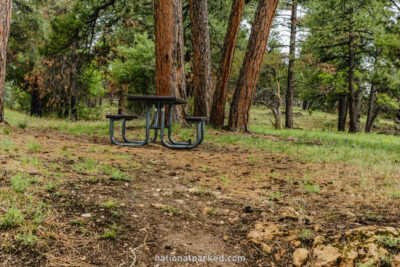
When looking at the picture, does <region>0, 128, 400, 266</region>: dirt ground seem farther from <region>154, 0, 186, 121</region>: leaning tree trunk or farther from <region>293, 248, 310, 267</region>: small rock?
<region>154, 0, 186, 121</region>: leaning tree trunk

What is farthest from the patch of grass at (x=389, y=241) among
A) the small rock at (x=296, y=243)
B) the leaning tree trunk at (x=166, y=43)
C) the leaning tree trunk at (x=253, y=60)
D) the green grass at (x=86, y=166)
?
the leaning tree trunk at (x=253, y=60)

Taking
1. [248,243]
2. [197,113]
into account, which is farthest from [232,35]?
[248,243]

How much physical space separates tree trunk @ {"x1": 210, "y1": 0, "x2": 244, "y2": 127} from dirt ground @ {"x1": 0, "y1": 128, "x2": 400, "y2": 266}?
19.6 ft

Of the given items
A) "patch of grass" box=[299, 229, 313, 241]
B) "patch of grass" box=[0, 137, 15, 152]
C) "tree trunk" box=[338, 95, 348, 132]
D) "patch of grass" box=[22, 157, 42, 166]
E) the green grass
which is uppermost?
"tree trunk" box=[338, 95, 348, 132]

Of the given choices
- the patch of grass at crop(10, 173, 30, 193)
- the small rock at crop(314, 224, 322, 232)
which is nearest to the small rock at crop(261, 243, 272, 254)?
the small rock at crop(314, 224, 322, 232)

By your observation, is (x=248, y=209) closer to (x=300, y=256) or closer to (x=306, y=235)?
(x=306, y=235)

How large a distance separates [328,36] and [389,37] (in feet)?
27.1

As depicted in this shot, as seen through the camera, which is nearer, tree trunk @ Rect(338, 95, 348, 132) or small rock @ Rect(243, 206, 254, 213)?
small rock @ Rect(243, 206, 254, 213)

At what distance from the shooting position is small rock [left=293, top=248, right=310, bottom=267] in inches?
83.9

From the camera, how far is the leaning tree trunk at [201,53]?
9.98 m

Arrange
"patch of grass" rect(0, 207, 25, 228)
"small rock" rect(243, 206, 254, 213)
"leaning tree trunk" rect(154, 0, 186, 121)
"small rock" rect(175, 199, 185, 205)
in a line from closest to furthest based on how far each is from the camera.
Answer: "patch of grass" rect(0, 207, 25, 228)
"small rock" rect(243, 206, 254, 213)
"small rock" rect(175, 199, 185, 205)
"leaning tree trunk" rect(154, 0, 186, 121)

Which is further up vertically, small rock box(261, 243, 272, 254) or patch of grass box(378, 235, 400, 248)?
patch of grass box(378, 235, 400, 248)

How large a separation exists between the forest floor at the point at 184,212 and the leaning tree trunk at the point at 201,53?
19.1ft

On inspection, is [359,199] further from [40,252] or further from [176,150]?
[176,150]
